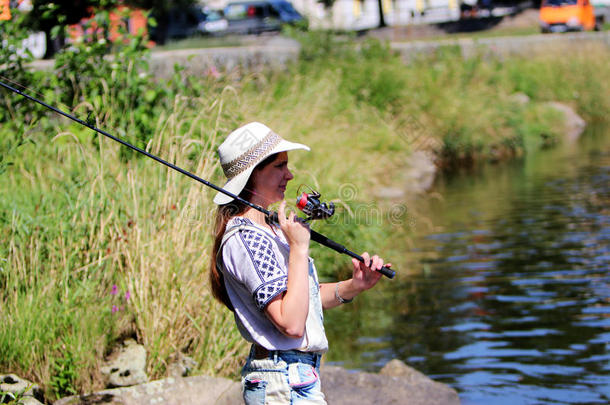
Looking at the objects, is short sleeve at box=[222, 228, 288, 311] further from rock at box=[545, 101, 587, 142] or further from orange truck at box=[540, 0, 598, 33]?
orange truck at box=[540, 0, 598, 33]

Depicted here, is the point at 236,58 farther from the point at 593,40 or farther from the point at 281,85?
the point at 593,40

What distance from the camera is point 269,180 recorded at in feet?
11.1

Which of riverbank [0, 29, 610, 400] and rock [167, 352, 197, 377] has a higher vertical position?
riverbank [0, 29, 610, 400]

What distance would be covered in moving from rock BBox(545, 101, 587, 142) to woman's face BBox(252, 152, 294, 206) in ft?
58.7

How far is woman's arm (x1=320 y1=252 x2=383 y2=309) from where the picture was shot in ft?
11.3

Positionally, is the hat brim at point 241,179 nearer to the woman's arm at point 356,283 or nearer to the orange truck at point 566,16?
the woman's arm at point 356,283

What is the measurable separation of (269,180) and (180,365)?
2489 mm

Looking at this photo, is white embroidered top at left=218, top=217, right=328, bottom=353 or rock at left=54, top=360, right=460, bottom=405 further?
rock at left=54, top=360, right=460, bottom=405

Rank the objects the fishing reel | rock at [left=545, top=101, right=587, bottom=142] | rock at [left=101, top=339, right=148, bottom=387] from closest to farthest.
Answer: the fishing reel, rock at [left=101, top=339, right=148, bottom=387], rock at [left=545, top=101, right=587, bottom=142]

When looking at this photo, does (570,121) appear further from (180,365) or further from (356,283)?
(356,283)

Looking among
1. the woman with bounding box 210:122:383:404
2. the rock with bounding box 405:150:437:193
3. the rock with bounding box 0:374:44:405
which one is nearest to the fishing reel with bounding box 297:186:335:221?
the woman with bounding box 210:122:383:404

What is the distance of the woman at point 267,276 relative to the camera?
3125 mm

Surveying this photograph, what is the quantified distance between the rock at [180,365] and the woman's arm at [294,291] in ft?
8.44

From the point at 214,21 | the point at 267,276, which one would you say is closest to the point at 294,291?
the point at 267,276
